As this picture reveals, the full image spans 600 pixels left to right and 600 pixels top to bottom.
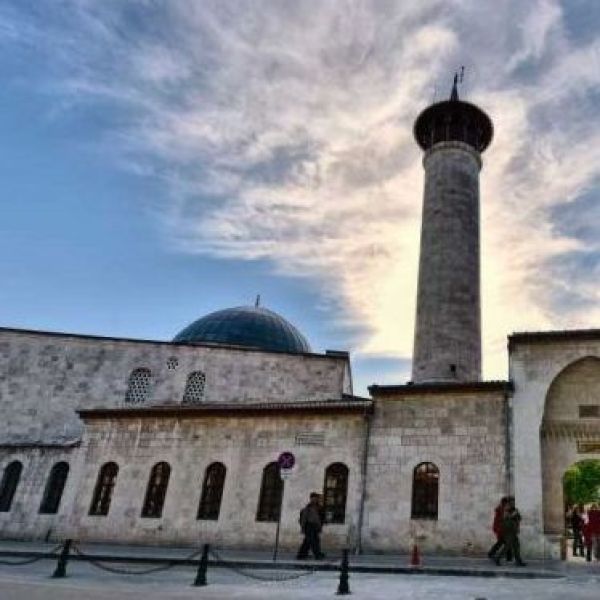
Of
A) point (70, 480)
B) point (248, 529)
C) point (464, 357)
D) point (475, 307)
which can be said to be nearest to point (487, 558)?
point (248, 529)

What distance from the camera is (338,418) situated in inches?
576

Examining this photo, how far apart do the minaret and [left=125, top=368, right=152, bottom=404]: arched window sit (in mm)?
10370

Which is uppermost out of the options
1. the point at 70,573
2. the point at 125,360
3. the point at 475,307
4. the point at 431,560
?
the point at 475,307

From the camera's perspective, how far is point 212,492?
595 inches

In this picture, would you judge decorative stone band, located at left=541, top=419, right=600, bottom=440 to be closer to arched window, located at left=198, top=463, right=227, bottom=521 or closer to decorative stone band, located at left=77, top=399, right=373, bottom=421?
decorative stone band, located at left=77, top=399, right=373, bottom=421

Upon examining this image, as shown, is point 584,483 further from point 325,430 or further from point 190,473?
point 190,473

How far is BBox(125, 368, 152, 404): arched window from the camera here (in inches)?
863

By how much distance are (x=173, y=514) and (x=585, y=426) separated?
34.2 ft

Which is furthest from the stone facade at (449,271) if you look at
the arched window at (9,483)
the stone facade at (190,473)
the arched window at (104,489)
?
the arched window at (9,483)

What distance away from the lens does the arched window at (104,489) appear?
1594 centimetres

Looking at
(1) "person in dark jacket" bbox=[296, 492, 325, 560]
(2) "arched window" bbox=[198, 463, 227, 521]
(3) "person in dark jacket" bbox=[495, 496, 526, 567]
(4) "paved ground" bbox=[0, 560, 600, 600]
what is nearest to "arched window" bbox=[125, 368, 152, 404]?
(2) "arched window" bbox=[198, 463, 227, 521]

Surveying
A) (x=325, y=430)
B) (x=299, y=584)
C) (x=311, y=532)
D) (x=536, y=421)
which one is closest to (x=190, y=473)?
(x=325, y=430)

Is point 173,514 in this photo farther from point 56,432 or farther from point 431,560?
point 56,432

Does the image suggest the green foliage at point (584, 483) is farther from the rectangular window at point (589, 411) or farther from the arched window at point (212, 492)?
Result: the arched window at point (212, 492)
